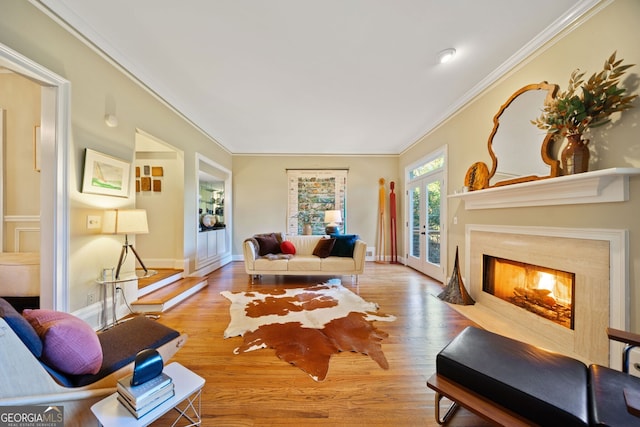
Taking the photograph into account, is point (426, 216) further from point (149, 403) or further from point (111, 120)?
point (111, 120)

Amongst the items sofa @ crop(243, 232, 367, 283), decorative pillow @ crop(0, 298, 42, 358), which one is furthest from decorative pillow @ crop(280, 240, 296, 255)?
decorative pillow @ crop(0, 298, 42, 358)

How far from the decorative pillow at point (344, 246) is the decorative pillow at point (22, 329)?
353 centimetres

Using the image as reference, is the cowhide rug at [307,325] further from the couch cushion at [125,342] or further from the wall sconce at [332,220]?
the wall sconce at [332,220]

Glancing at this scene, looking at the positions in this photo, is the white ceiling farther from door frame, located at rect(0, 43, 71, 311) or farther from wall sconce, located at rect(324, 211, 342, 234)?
wall sconce, located at rect(324, 211, 342, 234)

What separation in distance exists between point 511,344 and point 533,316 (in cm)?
125

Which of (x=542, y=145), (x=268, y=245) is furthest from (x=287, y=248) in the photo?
(x=542, y=145)

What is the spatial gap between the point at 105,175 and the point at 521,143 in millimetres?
4270

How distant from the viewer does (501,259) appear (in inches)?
105

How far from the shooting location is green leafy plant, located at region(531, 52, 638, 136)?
157 centimetres

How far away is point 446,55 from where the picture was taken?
2.31 metres

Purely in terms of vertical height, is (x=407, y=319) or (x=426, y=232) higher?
(x=426, y=232)

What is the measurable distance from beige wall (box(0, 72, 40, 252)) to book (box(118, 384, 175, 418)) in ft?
9.25

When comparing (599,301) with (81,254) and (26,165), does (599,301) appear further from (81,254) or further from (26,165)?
(26,165)

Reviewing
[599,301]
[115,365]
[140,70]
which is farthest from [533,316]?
[140,70]
